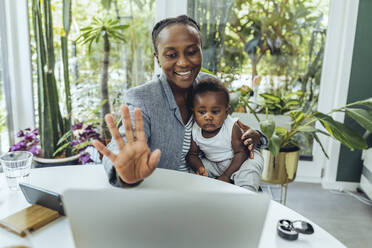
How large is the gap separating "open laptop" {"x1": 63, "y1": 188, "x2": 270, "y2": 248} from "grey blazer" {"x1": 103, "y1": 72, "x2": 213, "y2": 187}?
808 mm

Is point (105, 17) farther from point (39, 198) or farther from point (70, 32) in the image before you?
point (39, 198)

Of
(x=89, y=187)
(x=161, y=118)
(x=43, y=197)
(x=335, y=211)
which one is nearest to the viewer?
(x=43, y=197)

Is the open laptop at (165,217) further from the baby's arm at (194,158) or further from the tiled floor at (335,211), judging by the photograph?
the tiled floor at (335,211)

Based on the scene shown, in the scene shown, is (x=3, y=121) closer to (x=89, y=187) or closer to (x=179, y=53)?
(x=179, y=53)

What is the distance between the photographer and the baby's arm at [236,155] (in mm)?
1418

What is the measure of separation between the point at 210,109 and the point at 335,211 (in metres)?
1.40

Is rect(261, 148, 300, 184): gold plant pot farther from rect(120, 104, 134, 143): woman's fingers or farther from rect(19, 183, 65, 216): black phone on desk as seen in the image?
rect(19, 183, 65, 216): black phone on desk

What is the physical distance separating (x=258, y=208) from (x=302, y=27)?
227 cm

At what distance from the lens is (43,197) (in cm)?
80

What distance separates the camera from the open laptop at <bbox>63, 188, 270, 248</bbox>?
0.48 m

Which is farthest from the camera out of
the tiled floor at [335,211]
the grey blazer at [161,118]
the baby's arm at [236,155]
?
the tiled floor at [335,211]

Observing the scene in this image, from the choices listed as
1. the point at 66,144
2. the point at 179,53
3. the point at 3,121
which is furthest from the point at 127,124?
the point at 3,121

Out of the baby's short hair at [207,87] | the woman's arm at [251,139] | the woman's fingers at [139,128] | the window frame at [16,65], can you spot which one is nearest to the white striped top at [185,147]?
the baby's short hair at [207,87]

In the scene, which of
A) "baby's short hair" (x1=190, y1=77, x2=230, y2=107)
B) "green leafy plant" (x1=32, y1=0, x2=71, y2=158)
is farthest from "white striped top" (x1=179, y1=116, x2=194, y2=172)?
"green leafy plant" (x1=32, y1=0, x2=71, y2=158)
